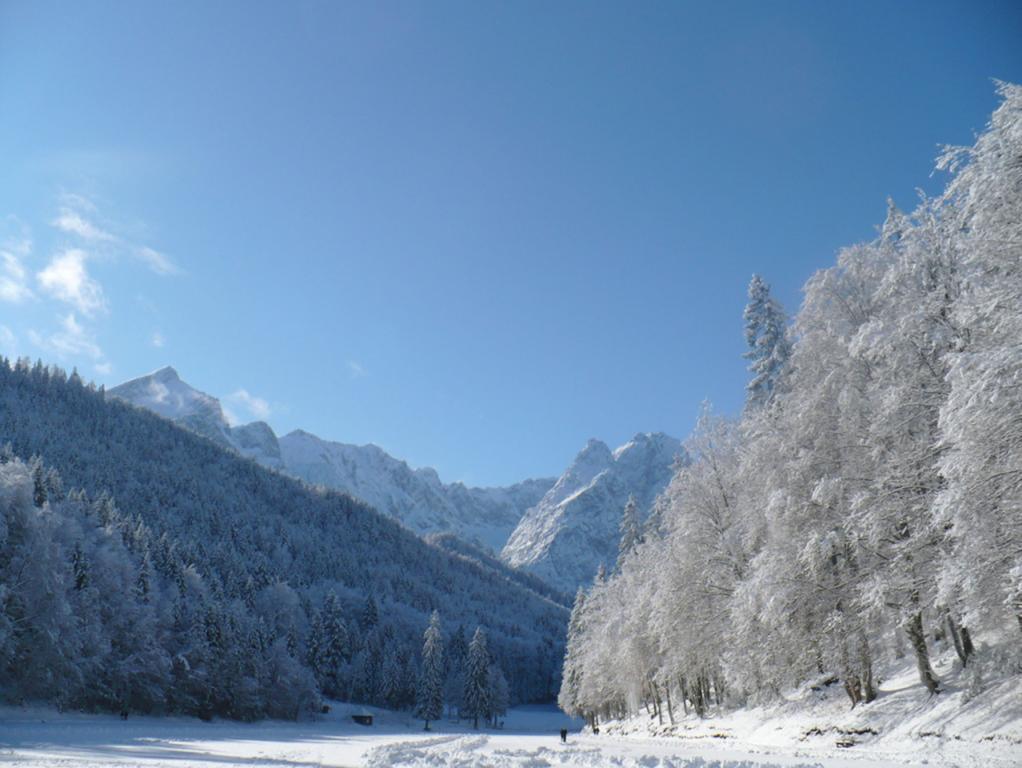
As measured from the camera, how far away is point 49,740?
26.5 meters

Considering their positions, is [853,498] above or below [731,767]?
above

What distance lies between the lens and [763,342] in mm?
40312

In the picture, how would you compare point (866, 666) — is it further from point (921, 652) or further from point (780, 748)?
point (780, 748)

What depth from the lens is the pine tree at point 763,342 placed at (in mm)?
37906

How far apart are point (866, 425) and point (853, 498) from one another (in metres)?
2.46

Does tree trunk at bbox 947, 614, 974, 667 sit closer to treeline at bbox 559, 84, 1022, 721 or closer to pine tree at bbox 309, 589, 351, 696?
Answer: treeline at bbox 559, 84, 1022, 721

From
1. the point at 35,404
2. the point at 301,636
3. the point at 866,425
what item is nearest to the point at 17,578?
the point at 866,425

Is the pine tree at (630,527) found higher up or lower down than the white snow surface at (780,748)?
higher up

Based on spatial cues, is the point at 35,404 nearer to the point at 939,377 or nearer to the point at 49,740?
the point at 49,740

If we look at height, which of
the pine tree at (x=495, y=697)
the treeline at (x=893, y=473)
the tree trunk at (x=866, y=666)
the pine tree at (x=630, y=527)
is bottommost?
the pine tree at (x=495, y=697)

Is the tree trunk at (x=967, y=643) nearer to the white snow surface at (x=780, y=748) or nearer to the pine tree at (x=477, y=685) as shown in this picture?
the white snow surface at (x=780, y=748)

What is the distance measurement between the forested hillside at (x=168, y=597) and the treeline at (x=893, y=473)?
42.2 metres

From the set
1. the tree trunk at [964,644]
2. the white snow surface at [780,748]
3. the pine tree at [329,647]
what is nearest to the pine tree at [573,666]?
the pine tree at [329,647]

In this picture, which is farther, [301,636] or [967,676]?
[301,636]
